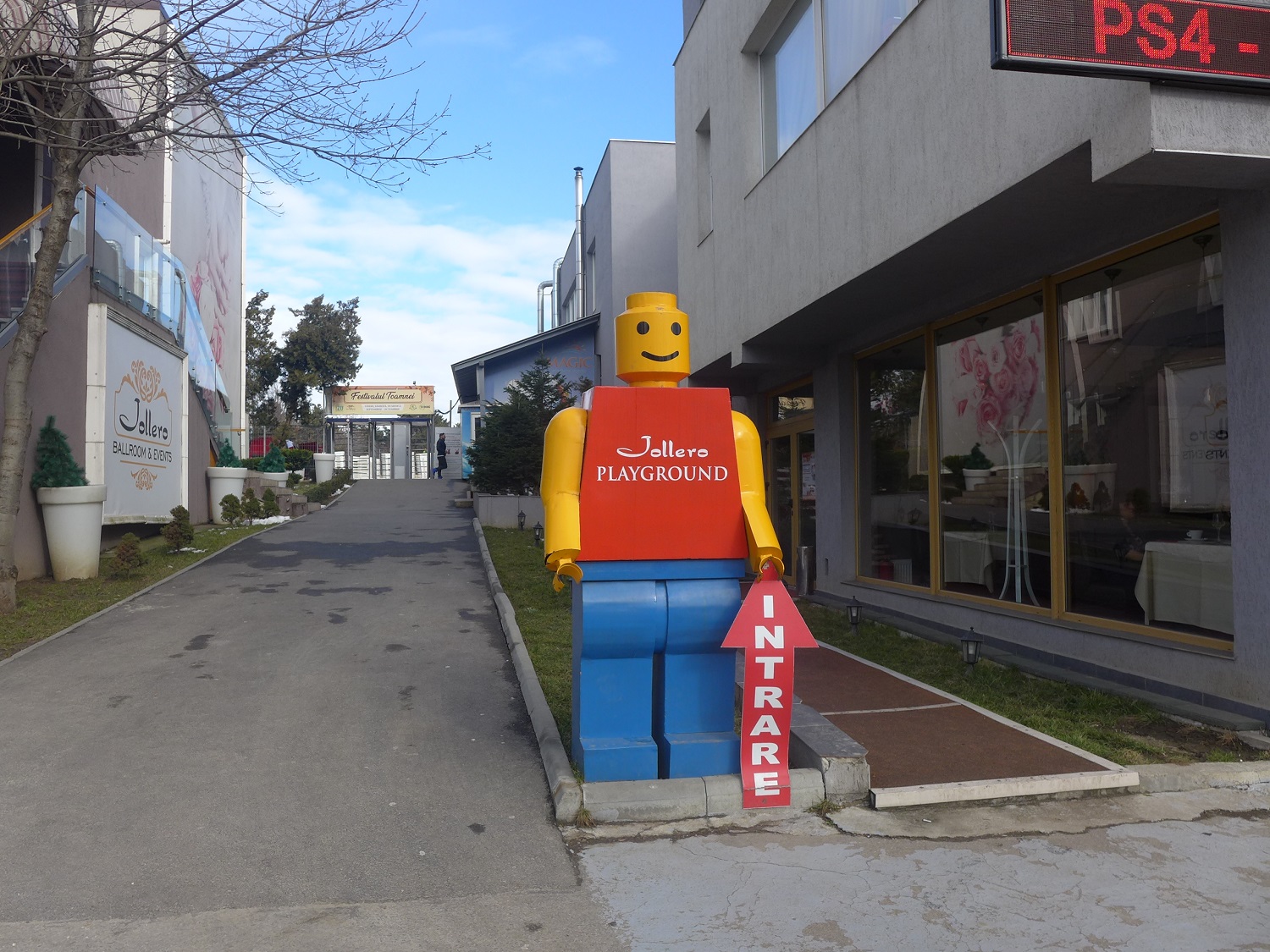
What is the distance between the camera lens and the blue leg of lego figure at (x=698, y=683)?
473 centimetres


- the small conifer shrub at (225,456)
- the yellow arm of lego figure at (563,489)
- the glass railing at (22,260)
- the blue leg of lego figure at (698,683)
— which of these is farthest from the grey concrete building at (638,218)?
the blue leg of lego figure at (698,683)

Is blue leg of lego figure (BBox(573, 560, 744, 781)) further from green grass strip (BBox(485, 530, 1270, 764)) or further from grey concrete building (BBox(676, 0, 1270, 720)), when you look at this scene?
grey concrete building (BBox(676, 0, 1270, 720))

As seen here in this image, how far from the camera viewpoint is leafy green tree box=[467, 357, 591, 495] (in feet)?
65.9

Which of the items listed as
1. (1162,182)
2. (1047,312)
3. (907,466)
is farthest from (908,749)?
(907,466)

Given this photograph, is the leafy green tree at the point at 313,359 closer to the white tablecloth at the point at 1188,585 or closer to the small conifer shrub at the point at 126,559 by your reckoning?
the small conifer shrub at the point at 126,559

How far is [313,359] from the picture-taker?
46.8 metres

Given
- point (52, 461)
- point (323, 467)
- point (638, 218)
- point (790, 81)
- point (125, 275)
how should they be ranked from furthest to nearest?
point (323, 467) < point (638, 218) < point (125, 275) < point (52, 461) < point (790, 81)

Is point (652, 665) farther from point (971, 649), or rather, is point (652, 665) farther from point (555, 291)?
point (555, 291)

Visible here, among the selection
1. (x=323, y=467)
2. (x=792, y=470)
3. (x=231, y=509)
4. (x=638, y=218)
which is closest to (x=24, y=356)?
(x=231, y=509)

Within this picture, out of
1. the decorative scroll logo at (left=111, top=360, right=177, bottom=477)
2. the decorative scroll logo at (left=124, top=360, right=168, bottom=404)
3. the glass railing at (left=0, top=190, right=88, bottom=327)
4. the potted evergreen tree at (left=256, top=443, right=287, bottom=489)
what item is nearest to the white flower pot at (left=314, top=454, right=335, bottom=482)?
the potted evergreen tree at (left=256, top=443, right=287, bottom=489)

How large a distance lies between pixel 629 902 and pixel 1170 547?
196 inches

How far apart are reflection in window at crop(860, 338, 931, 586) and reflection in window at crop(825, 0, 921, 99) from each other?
9.30 ft

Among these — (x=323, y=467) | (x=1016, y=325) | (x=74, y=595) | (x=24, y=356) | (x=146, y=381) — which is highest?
(x=146, y=381)

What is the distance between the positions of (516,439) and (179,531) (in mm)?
8114
